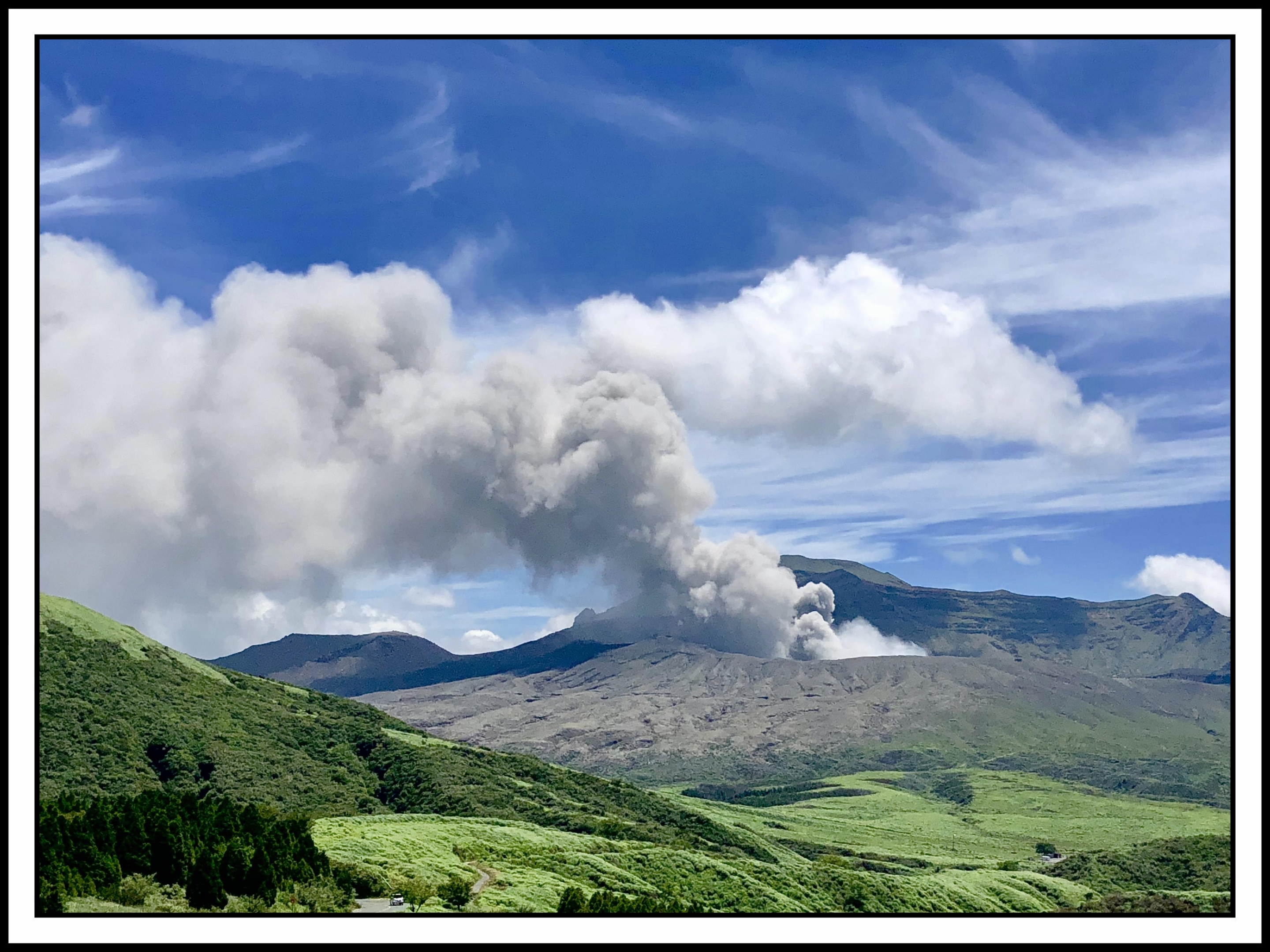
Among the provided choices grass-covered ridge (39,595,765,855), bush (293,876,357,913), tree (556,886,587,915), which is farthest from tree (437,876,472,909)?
grass-covered ridge (39,595,765,855)

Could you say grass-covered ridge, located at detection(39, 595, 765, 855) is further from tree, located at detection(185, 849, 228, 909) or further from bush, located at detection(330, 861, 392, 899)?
tree, located at detection(185, 849, 228, 909)

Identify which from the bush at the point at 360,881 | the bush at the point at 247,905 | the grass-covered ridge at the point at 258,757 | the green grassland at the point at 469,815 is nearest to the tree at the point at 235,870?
the bush at the point at 247,905

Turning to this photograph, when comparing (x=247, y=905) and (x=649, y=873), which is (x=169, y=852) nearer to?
(x=247, y=905)

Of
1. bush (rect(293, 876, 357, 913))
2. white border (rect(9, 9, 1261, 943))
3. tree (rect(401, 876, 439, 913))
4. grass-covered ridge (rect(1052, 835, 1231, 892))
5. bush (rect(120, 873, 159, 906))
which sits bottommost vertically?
grass-covered ridge (rect(1052, 835, 1231, 892))
